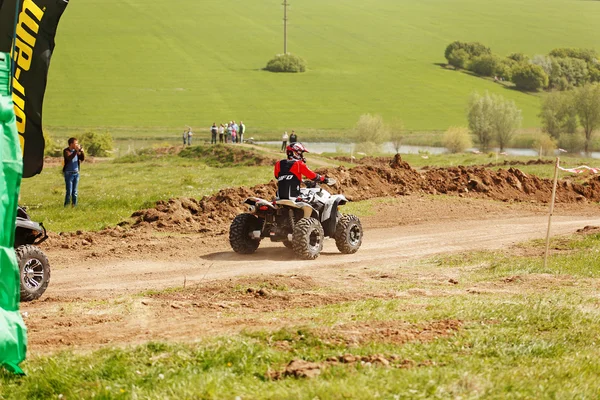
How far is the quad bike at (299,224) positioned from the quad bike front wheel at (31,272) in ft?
17.0

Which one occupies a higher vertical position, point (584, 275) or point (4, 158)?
point (4, 158)

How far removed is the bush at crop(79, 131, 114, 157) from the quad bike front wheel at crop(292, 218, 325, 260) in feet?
144

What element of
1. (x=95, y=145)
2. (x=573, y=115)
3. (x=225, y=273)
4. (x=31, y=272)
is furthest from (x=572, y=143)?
(x=31, y=272)

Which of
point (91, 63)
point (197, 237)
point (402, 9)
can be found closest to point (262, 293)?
point (197, 237)

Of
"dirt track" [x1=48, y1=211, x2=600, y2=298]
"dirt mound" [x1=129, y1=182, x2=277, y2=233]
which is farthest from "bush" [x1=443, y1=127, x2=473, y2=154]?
"dirt mound" [x1=129, y1=182, x2=277, y2=233]

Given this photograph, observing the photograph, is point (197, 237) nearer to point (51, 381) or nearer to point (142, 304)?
point (142, 304)

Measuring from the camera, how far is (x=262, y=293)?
40.7ft

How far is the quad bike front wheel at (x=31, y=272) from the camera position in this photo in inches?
488

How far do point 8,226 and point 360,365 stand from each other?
11.5ft

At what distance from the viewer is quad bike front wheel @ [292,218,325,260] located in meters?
16.9

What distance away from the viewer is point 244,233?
57.7 feet

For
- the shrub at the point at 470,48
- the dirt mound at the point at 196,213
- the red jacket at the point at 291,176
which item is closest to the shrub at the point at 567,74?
the shrub at the point at 470,48

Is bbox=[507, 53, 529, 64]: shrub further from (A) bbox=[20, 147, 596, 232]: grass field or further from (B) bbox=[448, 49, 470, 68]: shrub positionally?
(A) bbox=[20, 147, 596, 232]: grass field

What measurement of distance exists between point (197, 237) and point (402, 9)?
133 metres
